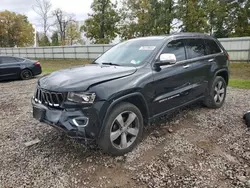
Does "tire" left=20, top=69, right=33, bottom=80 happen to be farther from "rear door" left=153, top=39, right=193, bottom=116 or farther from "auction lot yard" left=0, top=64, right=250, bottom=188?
"rear door" left=153, top=39, right=193, bottom=116

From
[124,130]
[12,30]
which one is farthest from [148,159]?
[12,30]

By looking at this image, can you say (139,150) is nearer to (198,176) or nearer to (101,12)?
(198,176)

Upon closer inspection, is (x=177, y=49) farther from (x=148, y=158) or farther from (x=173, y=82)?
(x=148, y=158)

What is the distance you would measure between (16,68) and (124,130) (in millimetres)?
9273

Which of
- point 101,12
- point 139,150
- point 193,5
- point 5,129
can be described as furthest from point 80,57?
point 139,150

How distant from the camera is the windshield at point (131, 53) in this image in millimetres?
3711

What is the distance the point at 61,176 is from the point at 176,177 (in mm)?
1437

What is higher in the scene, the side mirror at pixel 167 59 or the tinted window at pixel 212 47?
the tinted window at pixel 212 47

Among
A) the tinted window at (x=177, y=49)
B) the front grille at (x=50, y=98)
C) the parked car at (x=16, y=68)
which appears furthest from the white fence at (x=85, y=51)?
the front grille at (x=50, y=98)

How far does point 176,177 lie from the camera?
276 centimetres

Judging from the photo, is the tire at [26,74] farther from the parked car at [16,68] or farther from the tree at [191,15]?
the tree at [191,15]

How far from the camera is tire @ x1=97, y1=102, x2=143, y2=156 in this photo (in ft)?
9.71

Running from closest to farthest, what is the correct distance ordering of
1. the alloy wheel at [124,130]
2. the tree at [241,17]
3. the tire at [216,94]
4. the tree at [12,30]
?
1. the alloy wheel at [124,130]
2. the tire at [216,94]
3. the tree at [241,17]
4. the tree at [12,30]

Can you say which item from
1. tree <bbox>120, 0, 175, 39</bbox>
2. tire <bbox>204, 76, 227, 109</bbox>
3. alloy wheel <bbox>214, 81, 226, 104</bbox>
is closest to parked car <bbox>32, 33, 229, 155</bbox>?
tire <bbox>204, 76, 227, 109</bbox>
